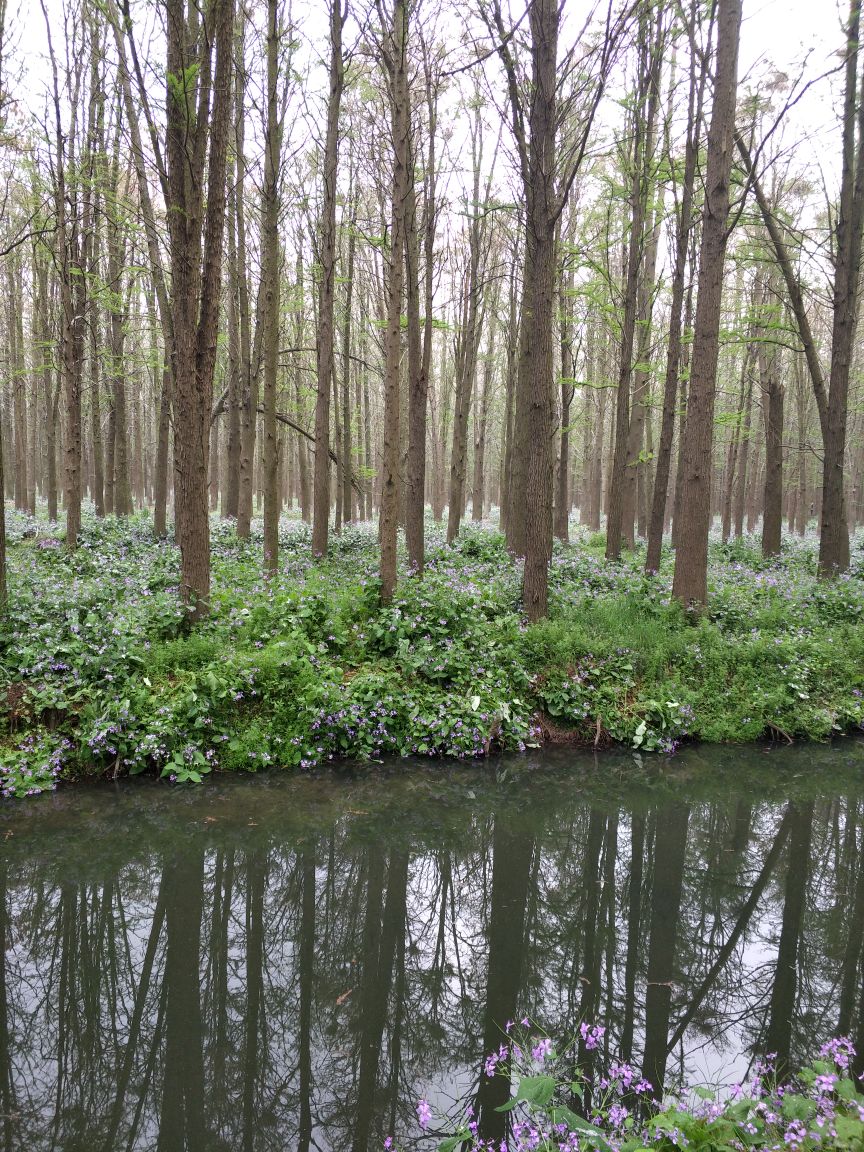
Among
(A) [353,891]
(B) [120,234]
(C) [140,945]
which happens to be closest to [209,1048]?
(C) [140,945]

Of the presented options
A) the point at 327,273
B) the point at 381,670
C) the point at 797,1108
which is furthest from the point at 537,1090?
the point at 327,273

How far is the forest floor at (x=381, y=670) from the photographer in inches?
259

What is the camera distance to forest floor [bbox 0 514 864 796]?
6570 mm

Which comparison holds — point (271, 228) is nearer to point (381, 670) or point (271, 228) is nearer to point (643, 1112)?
point (381, 670)

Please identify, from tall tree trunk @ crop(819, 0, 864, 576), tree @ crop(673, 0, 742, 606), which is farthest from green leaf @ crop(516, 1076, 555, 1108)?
tall tree trunk @ crop(819, 0, 864, 576)

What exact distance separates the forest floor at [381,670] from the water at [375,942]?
63 centimetres

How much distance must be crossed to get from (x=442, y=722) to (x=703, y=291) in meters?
6.25

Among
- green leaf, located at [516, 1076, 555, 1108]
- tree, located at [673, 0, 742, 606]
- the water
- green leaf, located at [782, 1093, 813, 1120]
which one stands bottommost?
the water

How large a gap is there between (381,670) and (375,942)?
383cm

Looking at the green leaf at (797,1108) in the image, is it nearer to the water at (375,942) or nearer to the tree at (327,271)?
the water at (375,942)

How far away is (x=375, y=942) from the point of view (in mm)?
4121

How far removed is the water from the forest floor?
0.63m

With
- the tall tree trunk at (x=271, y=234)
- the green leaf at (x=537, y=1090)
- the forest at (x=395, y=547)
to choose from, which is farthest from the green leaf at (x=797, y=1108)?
the tall tree trunk at (x=271, y=234)

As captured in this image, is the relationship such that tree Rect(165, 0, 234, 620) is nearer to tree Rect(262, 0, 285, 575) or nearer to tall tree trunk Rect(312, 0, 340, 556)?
tree Rect(262, 0, 285, 575)
